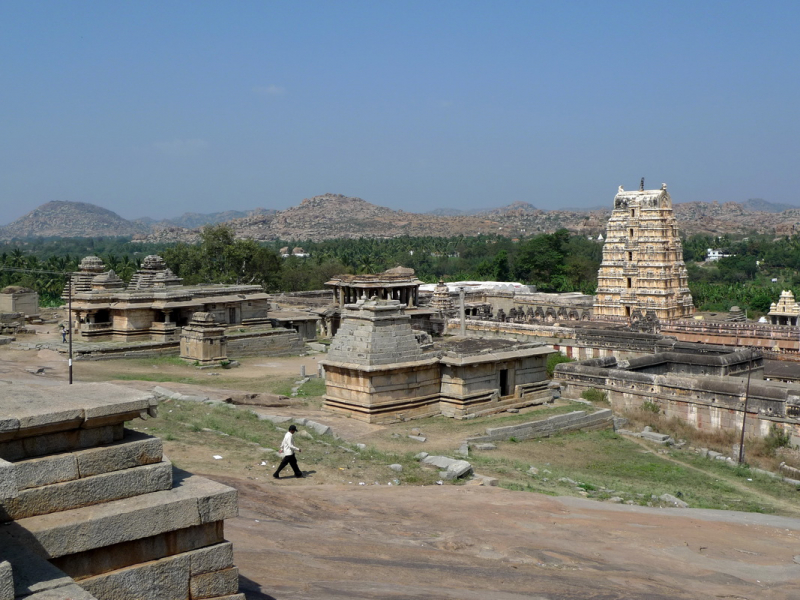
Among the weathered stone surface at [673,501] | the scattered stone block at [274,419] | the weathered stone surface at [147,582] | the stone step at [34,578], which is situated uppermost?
the stone step at [34,578]

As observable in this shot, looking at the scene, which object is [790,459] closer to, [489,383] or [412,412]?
[489,383]

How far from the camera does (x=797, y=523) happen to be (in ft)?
45.8

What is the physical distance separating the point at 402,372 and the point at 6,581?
15.9m

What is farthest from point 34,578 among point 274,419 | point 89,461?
point 274,419

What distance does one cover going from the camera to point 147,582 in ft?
20.9

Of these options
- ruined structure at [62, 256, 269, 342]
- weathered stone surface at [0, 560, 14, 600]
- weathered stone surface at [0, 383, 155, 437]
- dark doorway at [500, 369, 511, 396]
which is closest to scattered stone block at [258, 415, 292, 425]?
dark doorway at [500, 369, 511, 396]

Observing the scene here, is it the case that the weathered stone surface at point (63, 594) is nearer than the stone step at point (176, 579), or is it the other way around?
the weathered stone surface at point (63, 594)

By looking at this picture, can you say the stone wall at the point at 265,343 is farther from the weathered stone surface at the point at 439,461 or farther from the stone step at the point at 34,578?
the stone step at the point at 34,578

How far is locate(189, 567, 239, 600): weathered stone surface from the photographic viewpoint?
6617 millimetres

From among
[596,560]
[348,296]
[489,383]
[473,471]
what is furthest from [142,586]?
[348,296]

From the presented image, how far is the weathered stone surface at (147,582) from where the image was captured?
6.20 m

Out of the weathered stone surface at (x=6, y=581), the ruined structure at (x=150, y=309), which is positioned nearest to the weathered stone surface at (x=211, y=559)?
the weathered stone surface at (x=6, y=581)

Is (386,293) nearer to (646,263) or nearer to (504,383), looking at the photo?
(646,263)

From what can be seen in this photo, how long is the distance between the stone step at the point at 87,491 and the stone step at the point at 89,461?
0.05 meters
